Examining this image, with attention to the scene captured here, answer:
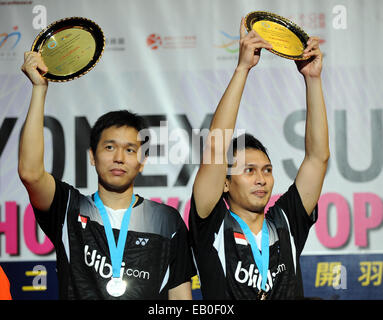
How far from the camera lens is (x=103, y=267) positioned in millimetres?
1965

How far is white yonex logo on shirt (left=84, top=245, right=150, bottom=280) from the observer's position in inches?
77.1

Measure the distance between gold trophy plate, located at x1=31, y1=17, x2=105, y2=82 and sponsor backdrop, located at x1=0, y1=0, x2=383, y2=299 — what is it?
1111 mm

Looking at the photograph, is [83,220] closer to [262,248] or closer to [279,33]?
[262,248]

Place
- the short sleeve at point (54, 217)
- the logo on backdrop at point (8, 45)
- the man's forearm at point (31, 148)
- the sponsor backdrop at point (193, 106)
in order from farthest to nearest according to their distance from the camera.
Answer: the logo on backdrop at point (8, 45) < the sponsor backdrop at point (193, 106) < the short sleeve at point (54, 217) < the man's forearm at point (31, 148)

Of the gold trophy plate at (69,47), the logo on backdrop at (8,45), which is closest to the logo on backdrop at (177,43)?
the logo on backdrop at (8,45)

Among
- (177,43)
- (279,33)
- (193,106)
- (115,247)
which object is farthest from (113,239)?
(177,43)

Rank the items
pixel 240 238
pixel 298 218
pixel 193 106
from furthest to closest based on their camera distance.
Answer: pixel 193 106 < pixel 298 218 < pixel 240 238

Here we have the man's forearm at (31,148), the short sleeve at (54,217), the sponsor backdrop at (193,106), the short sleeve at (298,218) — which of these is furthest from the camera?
the sponsor backdrop at (193,106)

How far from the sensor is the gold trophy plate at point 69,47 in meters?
2.12

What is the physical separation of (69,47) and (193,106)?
4.16 ft

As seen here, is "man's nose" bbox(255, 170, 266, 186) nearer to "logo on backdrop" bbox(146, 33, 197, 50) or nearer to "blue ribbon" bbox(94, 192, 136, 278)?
"blue ribbon" bbox(94, 192, 136, 278)

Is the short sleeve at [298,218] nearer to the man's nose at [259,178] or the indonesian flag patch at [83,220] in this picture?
the man's nose at [259,178]
